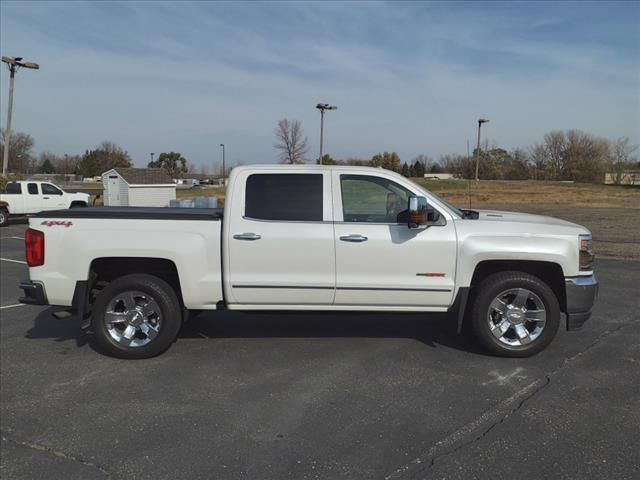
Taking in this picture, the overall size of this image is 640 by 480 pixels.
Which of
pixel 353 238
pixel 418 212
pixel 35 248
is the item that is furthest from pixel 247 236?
pixel 35 248

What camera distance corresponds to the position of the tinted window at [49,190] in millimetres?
22919

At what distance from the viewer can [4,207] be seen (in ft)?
69.9

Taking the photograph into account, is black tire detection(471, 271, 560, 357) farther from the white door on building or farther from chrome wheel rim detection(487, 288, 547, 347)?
the white door on building

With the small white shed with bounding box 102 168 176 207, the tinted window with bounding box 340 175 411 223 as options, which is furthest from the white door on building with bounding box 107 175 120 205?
the tinted window with bounding box 340 175 411 223

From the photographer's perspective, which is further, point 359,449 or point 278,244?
point 278,244

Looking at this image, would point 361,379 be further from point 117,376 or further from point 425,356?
point 117,376

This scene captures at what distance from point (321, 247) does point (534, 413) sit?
2249 millimetres

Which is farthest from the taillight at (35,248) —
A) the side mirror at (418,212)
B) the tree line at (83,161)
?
the tree line at (83,161)

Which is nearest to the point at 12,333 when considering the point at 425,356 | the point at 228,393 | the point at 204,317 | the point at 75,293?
the point at 75,293

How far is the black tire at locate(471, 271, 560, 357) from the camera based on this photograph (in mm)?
4996

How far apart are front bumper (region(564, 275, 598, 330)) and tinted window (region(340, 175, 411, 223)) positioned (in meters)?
1.70

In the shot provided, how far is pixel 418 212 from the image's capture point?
4801mm

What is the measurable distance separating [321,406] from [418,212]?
1906 mm

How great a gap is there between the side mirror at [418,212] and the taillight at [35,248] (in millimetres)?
3439
